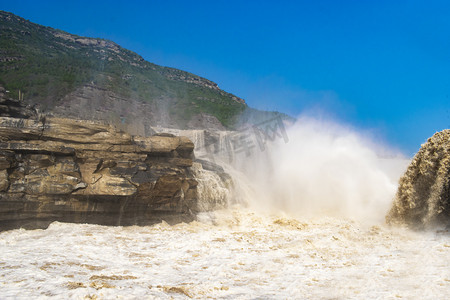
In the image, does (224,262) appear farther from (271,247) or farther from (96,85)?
(96,85)

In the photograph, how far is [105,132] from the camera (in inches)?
498

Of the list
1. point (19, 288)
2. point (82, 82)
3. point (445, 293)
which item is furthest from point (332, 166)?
point (82, 82)

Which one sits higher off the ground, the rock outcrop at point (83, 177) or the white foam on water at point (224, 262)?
the rock outcrop at point (83, 177)

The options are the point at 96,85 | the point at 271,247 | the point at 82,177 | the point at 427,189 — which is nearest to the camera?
the point at 271,247

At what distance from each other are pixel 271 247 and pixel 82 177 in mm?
7220

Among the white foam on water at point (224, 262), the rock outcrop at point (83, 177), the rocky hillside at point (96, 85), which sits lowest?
the white foam on water at point (224, 262)

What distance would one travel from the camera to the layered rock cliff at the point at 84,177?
10.6 metres

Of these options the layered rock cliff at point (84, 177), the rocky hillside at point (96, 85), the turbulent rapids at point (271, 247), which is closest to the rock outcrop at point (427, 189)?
the turbulent rapids at point (271, 247)

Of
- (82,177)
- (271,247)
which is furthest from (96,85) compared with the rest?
(271,247)

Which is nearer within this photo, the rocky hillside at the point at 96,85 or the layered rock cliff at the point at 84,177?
the layered rock cliff at the point at 84,177

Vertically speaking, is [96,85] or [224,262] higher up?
[96,85]

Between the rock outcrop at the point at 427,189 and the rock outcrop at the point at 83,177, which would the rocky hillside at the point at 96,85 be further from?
the rock outcrop at the point at 427,189

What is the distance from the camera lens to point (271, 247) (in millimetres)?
9609

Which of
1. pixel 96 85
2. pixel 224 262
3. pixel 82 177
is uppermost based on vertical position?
pixel 96 85
